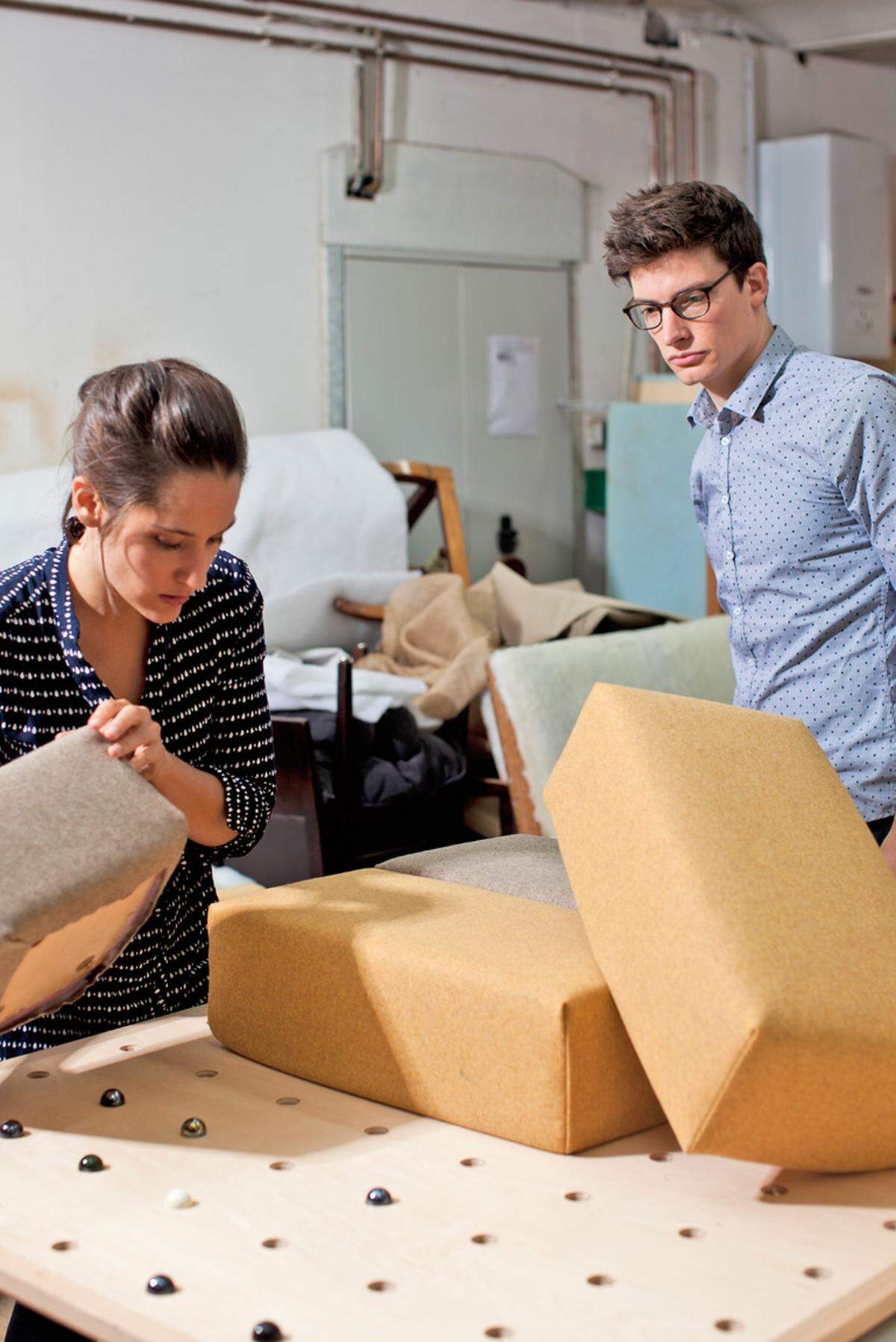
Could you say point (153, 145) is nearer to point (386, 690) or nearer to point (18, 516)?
point (18, 516)

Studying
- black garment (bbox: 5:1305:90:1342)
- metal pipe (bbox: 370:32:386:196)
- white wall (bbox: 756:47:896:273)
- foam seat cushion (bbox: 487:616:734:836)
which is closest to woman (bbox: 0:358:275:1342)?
black garment (bbox: 5:1305:90:1342)

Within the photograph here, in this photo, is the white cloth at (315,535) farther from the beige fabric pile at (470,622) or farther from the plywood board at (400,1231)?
the plywood board at (400,1231)

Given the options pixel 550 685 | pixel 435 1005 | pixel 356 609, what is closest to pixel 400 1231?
pixel 435 1005

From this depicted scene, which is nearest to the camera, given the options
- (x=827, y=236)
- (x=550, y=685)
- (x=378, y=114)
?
(x=550, y=685)

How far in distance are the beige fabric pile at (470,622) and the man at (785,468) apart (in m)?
1.97

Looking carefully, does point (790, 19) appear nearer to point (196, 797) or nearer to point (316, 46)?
point (316, 46)

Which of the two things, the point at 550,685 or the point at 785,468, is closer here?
the point at 785,468

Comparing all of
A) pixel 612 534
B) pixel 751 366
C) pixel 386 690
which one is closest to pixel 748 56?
pixel 612 534

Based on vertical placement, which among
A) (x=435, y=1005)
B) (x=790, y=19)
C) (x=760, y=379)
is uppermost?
Result: (x=790, y=19)

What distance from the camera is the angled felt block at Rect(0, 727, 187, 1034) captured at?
108 cm

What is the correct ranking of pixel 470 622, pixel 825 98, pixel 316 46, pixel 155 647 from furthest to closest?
pixel 825 98 < pixel 316 46 < pixel 470 622 < pixel 155 647

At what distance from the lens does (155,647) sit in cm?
144

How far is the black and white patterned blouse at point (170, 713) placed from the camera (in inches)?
54.5

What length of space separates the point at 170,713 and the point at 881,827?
2.64 ft
